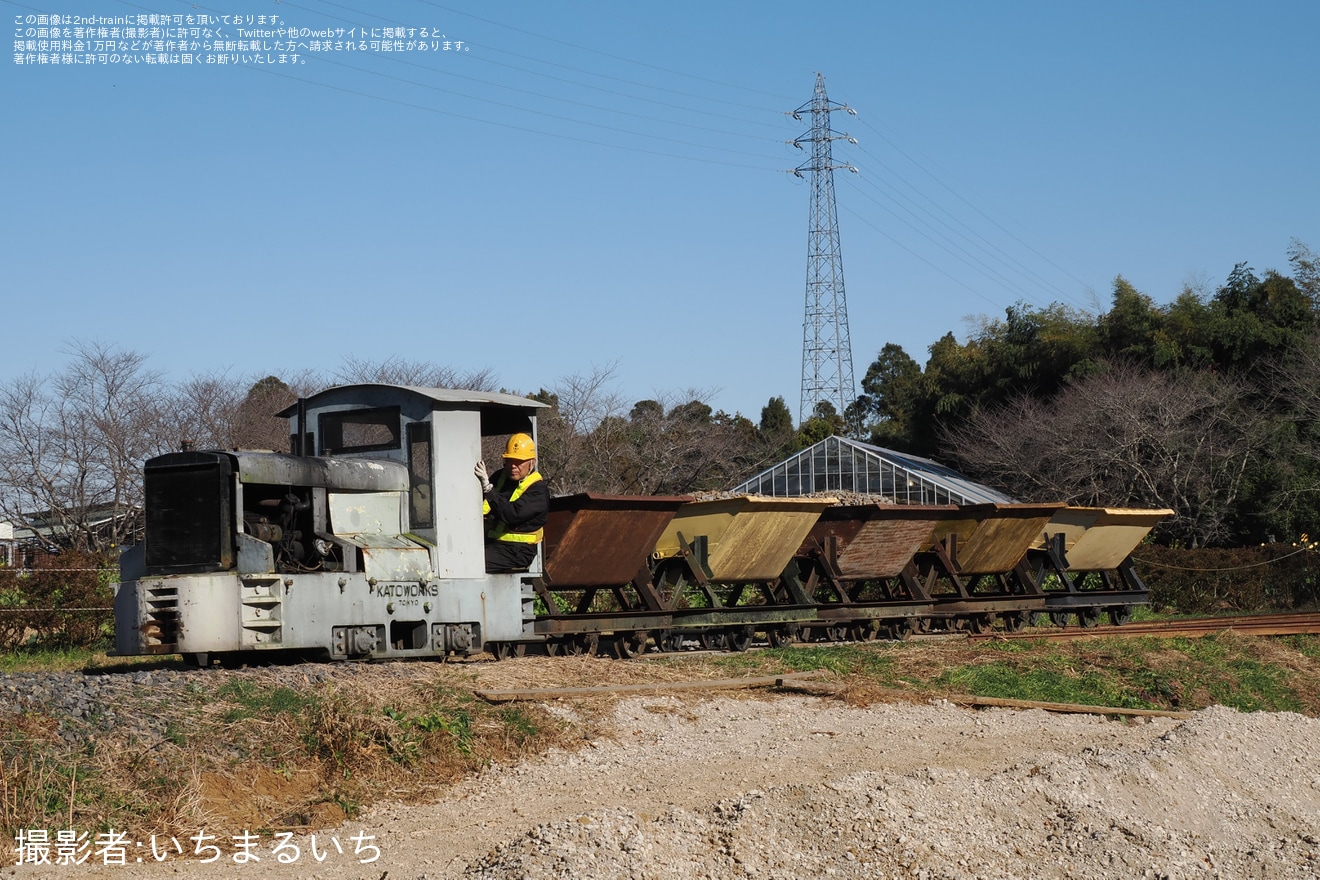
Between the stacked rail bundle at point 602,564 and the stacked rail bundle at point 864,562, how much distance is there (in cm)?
326

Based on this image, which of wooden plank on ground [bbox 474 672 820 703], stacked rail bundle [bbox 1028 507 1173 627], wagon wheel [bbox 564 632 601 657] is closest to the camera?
wooden plank on ground [bbox 474 672 820 703]

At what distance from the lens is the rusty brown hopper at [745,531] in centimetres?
1591

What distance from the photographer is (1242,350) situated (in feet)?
141

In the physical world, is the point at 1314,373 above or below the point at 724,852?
above

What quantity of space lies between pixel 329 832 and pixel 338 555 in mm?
4798

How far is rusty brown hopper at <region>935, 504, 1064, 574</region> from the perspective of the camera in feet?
65.3

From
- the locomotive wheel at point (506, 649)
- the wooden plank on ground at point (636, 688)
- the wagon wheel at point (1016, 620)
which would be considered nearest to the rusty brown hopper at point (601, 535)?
the locomotive wheel at point (506, 649)

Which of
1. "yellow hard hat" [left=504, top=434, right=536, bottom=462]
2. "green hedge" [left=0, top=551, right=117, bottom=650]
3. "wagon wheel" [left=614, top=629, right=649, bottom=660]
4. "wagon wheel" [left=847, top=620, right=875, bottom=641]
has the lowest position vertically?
"wagon wheel" [left=847, top=620, right=875, bottom=641]

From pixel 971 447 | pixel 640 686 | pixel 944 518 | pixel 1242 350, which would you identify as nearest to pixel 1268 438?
pixel 1242 350

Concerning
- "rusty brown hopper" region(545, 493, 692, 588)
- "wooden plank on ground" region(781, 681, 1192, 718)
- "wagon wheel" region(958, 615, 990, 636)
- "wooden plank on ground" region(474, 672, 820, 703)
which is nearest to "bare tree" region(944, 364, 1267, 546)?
"wagon wheel" region(958, 615, 990, 636)

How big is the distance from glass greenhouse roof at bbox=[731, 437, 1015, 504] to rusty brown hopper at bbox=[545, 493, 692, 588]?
1077 inches

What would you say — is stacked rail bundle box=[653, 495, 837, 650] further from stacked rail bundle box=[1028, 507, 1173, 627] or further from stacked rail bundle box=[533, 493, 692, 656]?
stacked rail bundle box=[1028, 507, 1173, 627]

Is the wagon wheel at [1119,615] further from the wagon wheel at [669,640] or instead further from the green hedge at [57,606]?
the green hedge at [57,606]

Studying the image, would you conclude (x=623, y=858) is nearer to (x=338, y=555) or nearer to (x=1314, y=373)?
(x=338, y=555)
